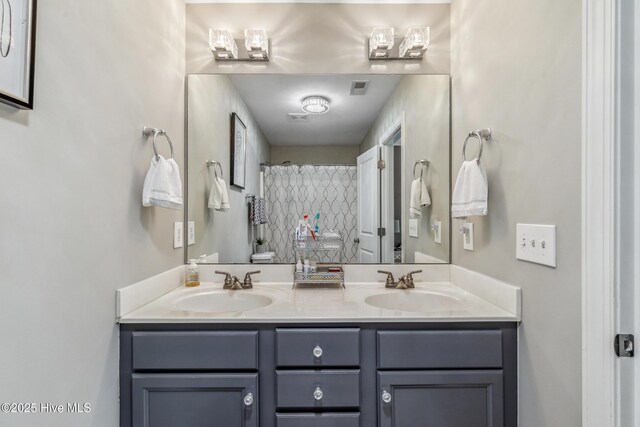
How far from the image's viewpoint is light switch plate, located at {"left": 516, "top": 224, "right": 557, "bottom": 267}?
0.99m

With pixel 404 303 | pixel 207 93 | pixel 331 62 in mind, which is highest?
pixel 331 62

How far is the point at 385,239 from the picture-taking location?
1794 mm

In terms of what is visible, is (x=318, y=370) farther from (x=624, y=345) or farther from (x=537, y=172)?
(x=537, y=172)

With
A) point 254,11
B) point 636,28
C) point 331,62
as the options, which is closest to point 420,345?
point 636,28

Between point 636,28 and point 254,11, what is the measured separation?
1.65 metres

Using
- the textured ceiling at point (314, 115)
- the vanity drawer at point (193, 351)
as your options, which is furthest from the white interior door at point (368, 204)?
the vanity drawer at point (193, 351)

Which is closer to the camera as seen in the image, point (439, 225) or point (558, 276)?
point (558, 276)

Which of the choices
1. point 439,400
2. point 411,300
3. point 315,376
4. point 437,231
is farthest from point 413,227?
point 315,376

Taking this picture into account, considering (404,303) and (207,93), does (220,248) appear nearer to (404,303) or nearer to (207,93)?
(207,93)

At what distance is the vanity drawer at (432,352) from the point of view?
45.9 inches

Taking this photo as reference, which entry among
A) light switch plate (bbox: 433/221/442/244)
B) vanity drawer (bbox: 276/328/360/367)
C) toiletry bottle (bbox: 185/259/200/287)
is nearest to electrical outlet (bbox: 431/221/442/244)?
light switch plate (bbox: 433/221/442/244)

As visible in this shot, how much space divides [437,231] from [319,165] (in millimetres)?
747

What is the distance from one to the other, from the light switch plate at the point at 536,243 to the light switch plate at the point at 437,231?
0.59 m

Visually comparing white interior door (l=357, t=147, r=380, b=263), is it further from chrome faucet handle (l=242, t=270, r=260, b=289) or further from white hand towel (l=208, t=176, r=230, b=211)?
white hand towel (l=208, t=176, r=230, b=211)
